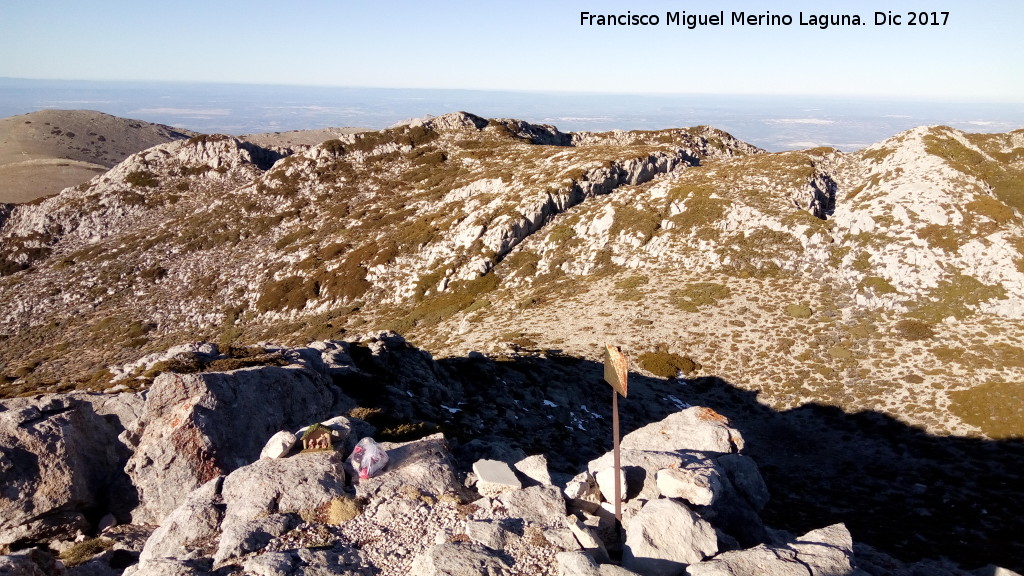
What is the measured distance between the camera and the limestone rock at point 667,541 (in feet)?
33.1

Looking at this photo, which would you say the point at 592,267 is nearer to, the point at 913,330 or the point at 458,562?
the point at 913,330

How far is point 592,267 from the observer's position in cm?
4831

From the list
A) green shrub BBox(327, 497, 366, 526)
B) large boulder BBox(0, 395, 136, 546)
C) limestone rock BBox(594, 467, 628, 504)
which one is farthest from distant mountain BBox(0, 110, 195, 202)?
limestone rock BBox(594, 467, 628, 504)

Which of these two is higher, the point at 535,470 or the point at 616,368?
the point at 616,368

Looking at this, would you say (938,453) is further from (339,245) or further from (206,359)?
(339,245)

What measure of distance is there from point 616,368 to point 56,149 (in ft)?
762

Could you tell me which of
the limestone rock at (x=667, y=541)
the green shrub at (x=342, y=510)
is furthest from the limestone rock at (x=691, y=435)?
the green shrub at (x=342, y=510)

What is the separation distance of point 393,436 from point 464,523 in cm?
645

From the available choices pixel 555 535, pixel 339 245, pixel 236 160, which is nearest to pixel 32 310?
pixel 339 245

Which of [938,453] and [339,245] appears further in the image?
[339,245]

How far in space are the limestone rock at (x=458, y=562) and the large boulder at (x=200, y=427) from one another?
9.39 m

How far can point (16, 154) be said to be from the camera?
154000mm

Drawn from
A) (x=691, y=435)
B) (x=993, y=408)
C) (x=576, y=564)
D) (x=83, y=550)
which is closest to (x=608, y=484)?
(x=576, y=564)

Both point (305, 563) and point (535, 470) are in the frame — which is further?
point (535, 470)
